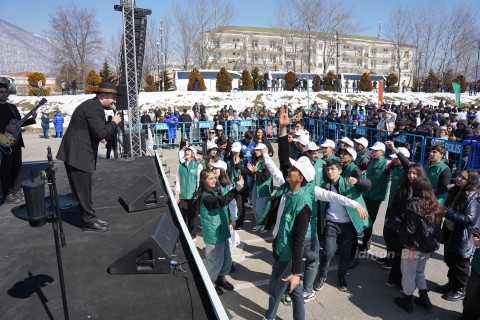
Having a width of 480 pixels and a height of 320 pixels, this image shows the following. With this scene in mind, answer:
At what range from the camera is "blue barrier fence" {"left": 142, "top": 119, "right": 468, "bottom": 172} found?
937 centimetres

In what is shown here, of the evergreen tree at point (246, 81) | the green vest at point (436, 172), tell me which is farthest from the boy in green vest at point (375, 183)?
the evergreen tree at point (246, 81)

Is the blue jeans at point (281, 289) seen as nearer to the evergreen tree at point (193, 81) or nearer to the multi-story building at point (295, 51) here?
the evergreen tree at point (193, 81)

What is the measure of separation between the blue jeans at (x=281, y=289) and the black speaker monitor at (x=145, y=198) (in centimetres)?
220

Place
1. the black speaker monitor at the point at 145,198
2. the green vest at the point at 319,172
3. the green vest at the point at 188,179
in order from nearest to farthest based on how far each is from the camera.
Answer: the black speaker monitor at the point at 145,198, the green vest at the point at 319,172, the green vest at the point at 188,179

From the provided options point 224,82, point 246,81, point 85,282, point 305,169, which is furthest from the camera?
point 246,81

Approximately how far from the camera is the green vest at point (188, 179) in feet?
20.0

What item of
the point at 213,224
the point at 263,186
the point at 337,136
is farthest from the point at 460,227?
the point at 337,136

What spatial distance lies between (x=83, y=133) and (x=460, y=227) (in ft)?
15.3

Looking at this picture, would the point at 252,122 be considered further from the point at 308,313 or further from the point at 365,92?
the point at 365,92

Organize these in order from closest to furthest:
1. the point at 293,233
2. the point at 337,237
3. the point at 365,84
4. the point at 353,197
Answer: the point at 293,233
the point at 353,197
the point at 337,237
the point at 365,84

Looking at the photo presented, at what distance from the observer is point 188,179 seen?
6.08 metres

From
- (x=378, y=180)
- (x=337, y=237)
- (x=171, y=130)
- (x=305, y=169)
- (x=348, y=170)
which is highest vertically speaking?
(x=305, y=169)

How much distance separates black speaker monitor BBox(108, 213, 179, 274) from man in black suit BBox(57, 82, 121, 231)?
1219 millimetres

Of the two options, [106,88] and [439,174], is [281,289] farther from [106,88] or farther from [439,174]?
[439,174]
